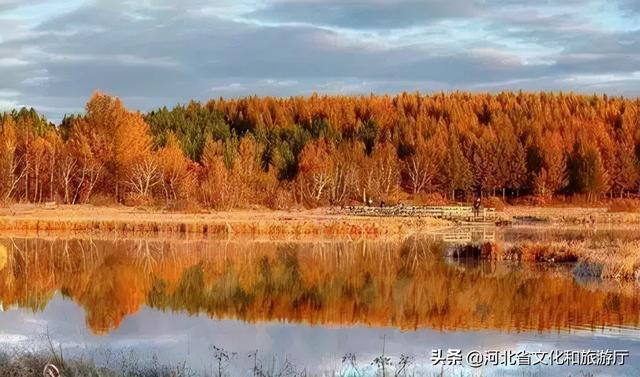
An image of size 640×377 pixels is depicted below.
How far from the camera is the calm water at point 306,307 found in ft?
39.8

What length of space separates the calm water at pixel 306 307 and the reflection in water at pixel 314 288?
0.04m

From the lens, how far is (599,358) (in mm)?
11039

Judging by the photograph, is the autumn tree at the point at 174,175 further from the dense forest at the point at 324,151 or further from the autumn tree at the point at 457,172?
Result: the autumn tree at the point at 457,172

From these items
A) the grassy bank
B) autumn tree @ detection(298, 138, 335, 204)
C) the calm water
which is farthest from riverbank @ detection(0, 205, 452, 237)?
autumn tree @ detection(298, 138, 335, 204)

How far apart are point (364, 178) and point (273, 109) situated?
102 feet

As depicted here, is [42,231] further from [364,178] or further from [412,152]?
[412,152]

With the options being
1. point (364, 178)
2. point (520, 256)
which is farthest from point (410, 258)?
point (364, 178)

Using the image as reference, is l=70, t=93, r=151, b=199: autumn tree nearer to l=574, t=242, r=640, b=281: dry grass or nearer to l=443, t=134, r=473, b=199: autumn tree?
l=443, t=134, r=473, b=199: autumn tree

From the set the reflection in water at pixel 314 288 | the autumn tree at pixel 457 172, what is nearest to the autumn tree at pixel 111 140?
the autumn tree at pixel 457 172

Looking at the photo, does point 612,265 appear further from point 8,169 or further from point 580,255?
point 8,169

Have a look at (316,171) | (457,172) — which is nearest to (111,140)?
(316,171)

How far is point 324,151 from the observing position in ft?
233

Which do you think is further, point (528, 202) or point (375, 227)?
point (528, 202)

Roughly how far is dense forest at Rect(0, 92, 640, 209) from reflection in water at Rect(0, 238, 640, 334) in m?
26.8
